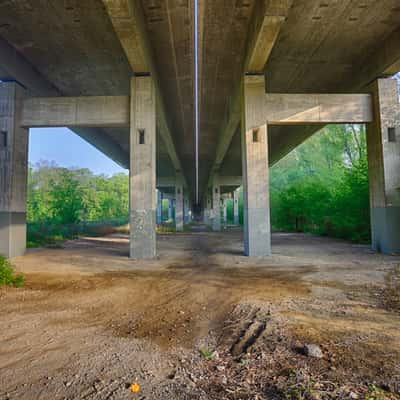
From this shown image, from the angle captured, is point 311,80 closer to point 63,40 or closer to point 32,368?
point 63,40

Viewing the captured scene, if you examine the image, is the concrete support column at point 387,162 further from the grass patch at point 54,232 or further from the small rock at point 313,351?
the grass patch at point 54,232

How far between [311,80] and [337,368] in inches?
506

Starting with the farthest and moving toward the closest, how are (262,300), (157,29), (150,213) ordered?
(150,213) → (157,29) → (262,300)

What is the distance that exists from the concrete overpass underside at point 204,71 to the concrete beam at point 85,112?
0.13ft

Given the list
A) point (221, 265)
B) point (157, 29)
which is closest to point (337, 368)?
point (221, 265)

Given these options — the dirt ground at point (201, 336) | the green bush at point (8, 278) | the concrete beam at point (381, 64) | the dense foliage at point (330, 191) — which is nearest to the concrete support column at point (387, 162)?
the concrete beam at point (381, 64)

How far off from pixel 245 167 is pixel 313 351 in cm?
772

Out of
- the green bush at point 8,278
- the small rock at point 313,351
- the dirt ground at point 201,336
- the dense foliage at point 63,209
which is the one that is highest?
the dense foliage at point 63,209

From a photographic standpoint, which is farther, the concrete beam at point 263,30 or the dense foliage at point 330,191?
the dense foliage at point 330,191

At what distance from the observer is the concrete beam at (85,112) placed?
10.1 m

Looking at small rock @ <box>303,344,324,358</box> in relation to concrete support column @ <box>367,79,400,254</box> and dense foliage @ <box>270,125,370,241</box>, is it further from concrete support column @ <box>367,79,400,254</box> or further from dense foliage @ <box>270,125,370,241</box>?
dense foliage @ <box>270,125,370,241</box>

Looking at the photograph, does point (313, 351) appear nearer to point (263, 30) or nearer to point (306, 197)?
point (263, 30)

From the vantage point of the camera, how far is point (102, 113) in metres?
10.1

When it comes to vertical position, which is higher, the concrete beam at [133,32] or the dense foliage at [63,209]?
the concrete beam at [133,32]
